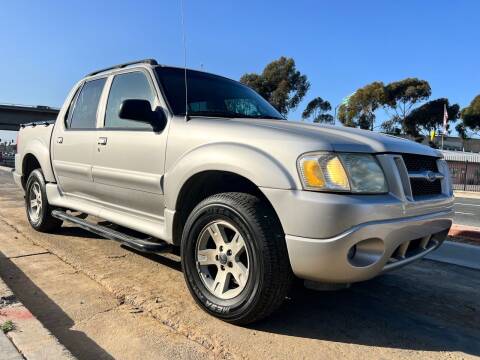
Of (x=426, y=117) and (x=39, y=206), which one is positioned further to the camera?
(x=426, y=117)

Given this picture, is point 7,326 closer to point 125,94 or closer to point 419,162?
point 125,94

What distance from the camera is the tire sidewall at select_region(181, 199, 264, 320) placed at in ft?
9.34

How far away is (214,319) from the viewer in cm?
321

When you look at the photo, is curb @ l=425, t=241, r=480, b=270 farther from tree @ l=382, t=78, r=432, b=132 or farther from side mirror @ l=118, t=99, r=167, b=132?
tree @ l=382, t=78, r=432, b=132

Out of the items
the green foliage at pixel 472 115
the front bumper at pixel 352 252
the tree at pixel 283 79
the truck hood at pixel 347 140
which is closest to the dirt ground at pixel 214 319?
the front bumper at pixel 352 252

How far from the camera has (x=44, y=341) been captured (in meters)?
2.70

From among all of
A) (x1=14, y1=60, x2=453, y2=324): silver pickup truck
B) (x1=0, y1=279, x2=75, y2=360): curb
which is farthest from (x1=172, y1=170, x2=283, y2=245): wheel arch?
(x1=0, y1=279, x2=75, y2=360): curb

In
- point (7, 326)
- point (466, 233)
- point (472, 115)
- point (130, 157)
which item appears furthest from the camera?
point (472, 115)

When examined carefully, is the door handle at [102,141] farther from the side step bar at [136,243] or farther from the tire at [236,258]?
the tire at [236,258]

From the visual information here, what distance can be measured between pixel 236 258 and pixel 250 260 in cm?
21

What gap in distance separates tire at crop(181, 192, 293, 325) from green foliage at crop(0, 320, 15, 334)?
1.16m

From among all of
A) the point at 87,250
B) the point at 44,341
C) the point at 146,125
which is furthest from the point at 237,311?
the point at 87,250

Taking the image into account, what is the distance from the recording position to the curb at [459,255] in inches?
199

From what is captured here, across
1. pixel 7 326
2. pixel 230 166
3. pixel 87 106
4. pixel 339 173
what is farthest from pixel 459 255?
pixel 7 326
